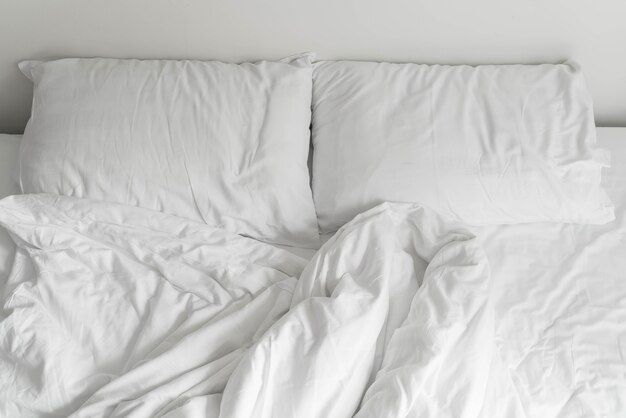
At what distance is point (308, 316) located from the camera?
3.35ft

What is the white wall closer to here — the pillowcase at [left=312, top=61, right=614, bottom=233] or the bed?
the pillowcase at [left=312, top=61, right=614, bottom=233]

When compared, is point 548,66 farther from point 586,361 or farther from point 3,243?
point 3,243

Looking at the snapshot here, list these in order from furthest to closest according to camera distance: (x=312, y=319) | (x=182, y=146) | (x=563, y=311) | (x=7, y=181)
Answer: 1. (x=7, y=181)
2. (x=182, y=146)
3. (x=563, y=311)
4. (x=312, y=319)

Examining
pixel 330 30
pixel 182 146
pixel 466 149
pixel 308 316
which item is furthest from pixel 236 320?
pixel 330 30

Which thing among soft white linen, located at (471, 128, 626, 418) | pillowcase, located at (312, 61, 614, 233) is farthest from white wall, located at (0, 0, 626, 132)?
soft white linen, located at (471, 128, 626, 418)

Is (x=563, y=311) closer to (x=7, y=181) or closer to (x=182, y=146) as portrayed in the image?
(x=182, y=146)

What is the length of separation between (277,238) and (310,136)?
0.93 feet

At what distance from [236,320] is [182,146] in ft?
1.33

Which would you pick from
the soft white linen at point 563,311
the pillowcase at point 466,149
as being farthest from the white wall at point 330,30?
the soft white linen at point 563,311

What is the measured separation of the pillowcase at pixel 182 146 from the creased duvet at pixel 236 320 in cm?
6

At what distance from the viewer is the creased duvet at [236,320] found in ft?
3.11

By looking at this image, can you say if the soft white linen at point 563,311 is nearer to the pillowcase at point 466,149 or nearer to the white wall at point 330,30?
the pillowcase at point 466,149

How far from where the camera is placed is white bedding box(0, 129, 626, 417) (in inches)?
37.6

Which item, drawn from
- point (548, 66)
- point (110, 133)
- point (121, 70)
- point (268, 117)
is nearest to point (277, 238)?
point (268, 117)
